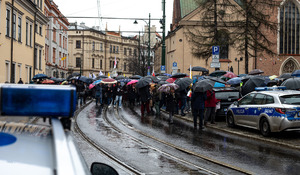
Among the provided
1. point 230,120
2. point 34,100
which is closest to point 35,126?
point 34,100

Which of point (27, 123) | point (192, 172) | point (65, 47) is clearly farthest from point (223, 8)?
point (65, 47)

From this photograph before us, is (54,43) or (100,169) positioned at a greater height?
(54,43)

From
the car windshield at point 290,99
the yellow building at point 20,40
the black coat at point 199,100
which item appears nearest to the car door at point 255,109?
the car windshield at point 290,99

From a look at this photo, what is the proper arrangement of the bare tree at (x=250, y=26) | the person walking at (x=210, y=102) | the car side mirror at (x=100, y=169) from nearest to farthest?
the car side mirror at (x=100, y=169), the person walking at (x=210, y=102), the bare tree at (x=250, y=26)

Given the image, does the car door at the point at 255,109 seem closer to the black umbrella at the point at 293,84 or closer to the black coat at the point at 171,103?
the black umbrella at the point at 293,84

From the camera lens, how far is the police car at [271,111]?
1160cm

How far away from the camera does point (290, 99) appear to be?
39.2 ft

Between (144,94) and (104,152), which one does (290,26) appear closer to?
(144,94)

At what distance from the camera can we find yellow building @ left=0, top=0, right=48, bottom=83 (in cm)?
3122

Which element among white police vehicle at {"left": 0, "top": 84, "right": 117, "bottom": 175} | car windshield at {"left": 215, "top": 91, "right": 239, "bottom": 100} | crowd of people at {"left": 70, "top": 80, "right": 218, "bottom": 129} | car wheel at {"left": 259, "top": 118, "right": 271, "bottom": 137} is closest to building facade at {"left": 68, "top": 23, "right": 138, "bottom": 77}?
crowd of people at {"left": 70, "top": 80, "right": 218, "bottom": 129}

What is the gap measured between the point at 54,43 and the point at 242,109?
165ft

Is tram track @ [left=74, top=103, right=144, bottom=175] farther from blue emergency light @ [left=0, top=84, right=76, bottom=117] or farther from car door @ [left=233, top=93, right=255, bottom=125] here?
car door @ [left=233, top=93, right=255, bottom=125]

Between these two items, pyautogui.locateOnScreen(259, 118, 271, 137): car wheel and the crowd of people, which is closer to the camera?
pyautogui.locateOnScreen(259, 118, 271, 137): car wheel

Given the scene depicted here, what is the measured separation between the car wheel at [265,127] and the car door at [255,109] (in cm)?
29
